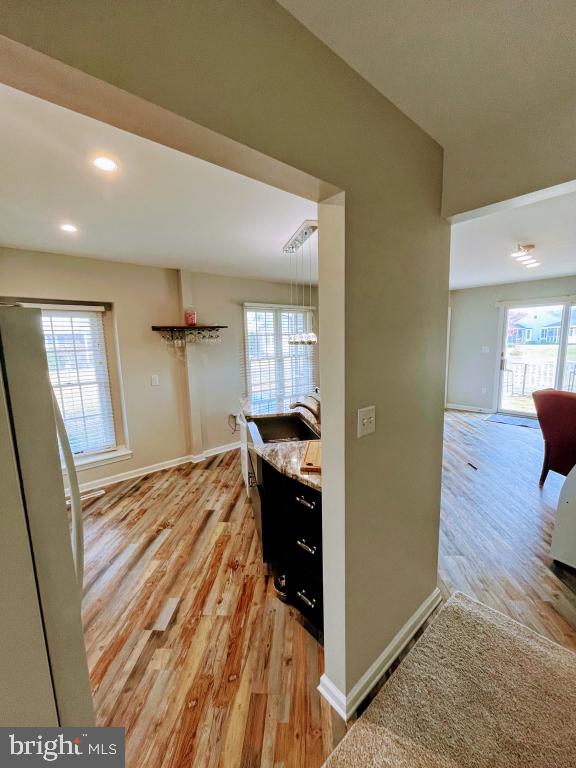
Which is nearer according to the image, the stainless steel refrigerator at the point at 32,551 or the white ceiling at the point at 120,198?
the stainless steel refrigerator at the point at 32,551

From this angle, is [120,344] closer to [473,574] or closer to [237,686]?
[237,686]

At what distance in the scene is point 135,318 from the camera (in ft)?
11.8

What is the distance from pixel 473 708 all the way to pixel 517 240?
12.4ft

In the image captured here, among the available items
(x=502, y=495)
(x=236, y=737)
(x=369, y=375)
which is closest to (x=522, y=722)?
(x=236, y=737)

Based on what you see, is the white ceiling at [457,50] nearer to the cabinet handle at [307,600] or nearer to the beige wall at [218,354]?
the cabinet handle at [307,600]

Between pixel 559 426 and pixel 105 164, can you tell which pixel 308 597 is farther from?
pixel 559 426

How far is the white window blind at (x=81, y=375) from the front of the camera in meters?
3.22

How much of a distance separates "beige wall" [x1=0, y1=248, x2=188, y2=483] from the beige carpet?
338 cm

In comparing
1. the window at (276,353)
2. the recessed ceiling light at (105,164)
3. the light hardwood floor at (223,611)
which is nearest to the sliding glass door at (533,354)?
the light hardwood floor at (223,611)

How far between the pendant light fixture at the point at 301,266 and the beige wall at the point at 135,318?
1.60m

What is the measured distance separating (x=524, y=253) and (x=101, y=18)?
4329 mm

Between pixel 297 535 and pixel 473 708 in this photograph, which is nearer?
pixel 473 708

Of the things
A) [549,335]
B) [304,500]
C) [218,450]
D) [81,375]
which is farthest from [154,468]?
[549,335]

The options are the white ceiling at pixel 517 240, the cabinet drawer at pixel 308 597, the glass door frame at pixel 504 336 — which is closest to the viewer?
the cabinet drawer at pixel 308 597
